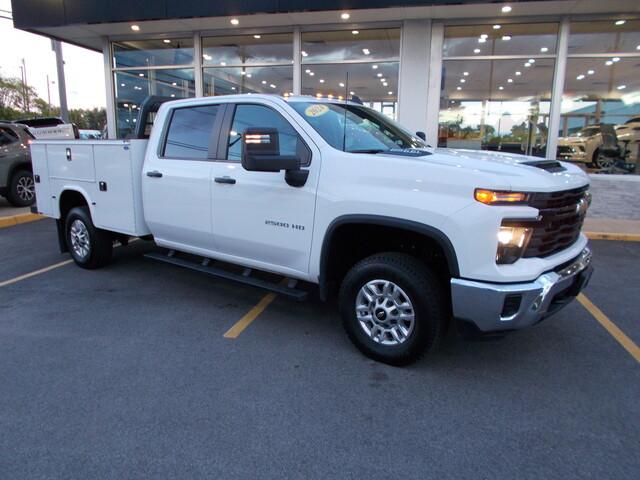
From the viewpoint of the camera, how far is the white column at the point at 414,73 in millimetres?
10922

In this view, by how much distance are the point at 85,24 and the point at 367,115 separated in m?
9.70

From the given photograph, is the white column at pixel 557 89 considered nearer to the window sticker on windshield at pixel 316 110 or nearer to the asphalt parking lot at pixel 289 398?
the asphalt parking lot at pixel 289 398

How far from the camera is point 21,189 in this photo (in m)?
10.9

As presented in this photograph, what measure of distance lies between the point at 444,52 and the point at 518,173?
347 inches

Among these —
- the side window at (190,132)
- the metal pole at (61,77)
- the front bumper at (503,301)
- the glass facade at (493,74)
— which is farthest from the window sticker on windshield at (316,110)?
the metal pole at (61,77)

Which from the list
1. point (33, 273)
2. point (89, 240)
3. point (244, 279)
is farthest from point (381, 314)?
point (33, 273)

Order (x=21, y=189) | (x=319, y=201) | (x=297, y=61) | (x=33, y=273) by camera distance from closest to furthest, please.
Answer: (x=319, y=201), (x=33, y=273), (x=21, y=189), (x=297, y=61)

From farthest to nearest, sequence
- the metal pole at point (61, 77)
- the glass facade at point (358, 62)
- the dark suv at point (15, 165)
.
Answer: the metal pole at point (61, 77) → the glass facade at point (358, 62) → the dark suv at point (15, 165)

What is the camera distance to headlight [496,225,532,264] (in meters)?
3.12

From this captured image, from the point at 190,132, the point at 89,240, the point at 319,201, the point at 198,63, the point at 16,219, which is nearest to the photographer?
the point at 319,201

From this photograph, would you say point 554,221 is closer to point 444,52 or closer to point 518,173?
point 518,173

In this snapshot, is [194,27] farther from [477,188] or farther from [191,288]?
[477,188]

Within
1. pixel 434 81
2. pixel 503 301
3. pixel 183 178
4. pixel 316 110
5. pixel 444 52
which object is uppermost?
pixel 444 52

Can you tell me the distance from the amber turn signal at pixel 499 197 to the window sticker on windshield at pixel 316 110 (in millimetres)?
1707
